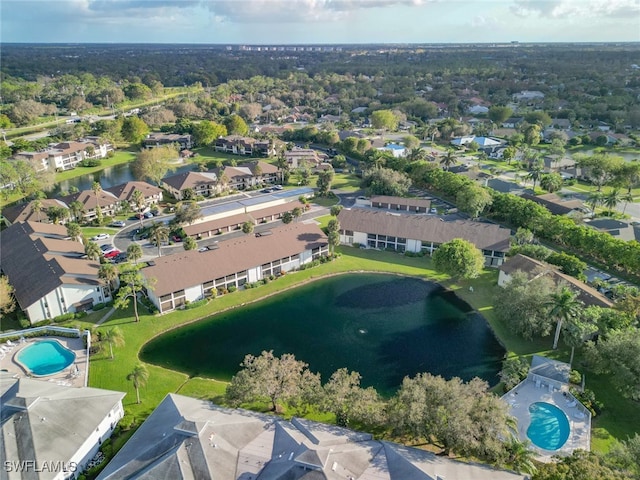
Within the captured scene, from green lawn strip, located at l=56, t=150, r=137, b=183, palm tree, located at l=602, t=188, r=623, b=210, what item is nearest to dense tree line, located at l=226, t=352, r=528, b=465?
palm tree, located at l=602, t=188, r=623, b=210

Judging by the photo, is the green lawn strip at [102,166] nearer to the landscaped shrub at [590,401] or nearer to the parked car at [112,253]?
the parked car at [112,253]

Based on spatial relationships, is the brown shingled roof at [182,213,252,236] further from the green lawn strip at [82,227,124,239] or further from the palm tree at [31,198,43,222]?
the palm tree at [31,198,43,222]

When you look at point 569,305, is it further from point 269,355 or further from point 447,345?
point 269,355

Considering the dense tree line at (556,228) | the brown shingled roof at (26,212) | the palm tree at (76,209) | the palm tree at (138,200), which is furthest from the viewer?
the palm tree at (138,200)

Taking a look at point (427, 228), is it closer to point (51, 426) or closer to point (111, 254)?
point (111, 254)

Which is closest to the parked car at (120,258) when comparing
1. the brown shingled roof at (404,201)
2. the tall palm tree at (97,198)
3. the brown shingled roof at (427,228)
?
the tall palm tree at (97,198)

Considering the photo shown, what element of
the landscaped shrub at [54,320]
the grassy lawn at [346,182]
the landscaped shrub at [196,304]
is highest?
the grassy lawn at [346,182]
